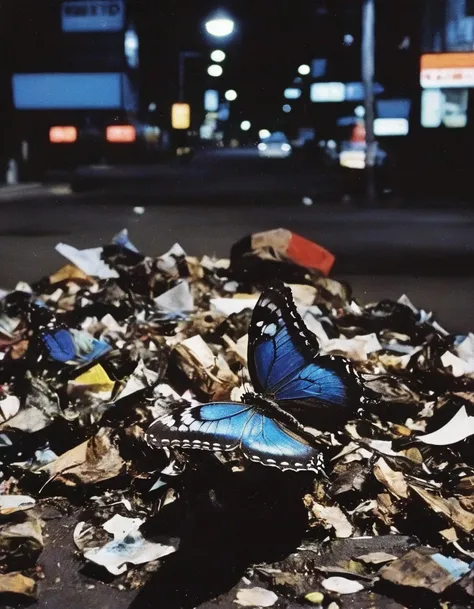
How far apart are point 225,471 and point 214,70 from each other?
83660 mm

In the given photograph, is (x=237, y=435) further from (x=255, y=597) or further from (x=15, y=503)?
(x=15, y=503)

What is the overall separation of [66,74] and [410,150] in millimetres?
19296

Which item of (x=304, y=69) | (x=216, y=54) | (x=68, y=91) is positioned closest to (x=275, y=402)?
(x=68, y=91)

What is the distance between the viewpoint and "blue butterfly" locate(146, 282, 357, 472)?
2340 millimetres

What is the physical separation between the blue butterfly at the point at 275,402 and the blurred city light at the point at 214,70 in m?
81.2

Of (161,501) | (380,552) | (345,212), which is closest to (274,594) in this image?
(380,552)

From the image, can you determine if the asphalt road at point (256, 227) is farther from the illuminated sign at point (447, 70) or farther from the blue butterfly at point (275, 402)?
the illuminated sign at point (447, 70)

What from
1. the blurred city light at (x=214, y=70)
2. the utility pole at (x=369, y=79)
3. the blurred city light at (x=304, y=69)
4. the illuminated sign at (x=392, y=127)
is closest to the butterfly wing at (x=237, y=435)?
the utility pole at (x=369, y=79)

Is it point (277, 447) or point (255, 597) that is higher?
point (277, 447)

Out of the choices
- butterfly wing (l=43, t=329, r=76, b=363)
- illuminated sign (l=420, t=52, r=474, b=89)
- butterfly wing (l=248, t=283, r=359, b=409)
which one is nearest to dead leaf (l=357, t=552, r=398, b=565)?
butterfly wing (l=248, t=283, r=359, b=409)

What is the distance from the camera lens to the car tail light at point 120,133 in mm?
32156

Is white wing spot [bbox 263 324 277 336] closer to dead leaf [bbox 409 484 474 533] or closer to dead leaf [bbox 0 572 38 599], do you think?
dead leaf [bbox 409 484 474 533]

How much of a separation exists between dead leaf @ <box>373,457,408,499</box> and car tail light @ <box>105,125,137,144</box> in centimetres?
3076

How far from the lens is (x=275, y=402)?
2.62m
